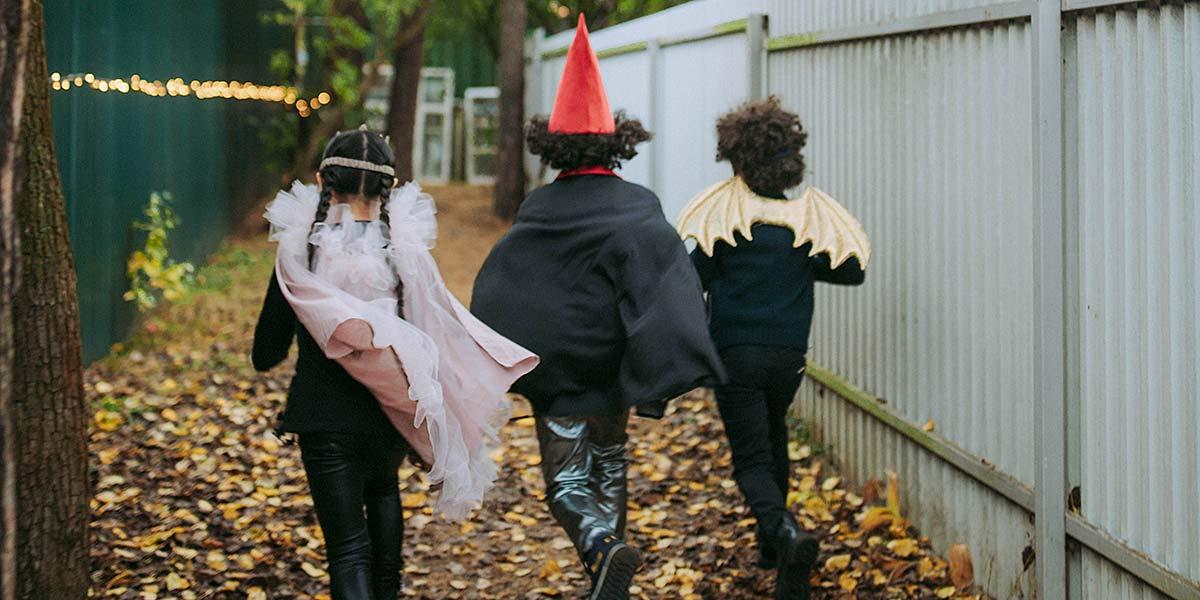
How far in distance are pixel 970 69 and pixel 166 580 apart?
12.3 ft

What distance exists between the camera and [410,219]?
494 cm

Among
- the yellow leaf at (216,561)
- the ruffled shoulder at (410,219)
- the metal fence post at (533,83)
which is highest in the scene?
the metal fence post at (533,83)

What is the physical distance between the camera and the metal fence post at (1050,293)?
4.63 metres

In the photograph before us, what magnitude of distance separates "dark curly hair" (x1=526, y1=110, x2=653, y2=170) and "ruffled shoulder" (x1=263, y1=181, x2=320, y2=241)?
95cm

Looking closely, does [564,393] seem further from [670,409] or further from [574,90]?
[670,409]

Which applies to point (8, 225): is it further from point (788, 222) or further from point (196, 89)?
point (196, 89)

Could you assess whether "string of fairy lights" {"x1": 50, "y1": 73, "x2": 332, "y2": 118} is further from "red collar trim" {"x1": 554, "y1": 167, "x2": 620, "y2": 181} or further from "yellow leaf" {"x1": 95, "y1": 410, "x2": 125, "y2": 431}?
"red collar trim" {"x1": 554, "y1": 167, "x2": 620, "y2": 181}

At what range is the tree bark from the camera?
4539 millimetres

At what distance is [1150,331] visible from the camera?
412cm

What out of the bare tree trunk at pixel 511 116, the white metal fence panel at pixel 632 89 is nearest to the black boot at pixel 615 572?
the white metal fence panel at pixel 632 89

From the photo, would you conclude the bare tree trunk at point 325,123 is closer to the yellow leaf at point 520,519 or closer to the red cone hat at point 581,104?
the yellow leaf at point 520,519

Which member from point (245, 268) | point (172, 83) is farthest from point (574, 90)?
point (245, 268)

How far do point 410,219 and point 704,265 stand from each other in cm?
136

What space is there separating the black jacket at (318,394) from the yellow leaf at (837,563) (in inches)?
86.3
